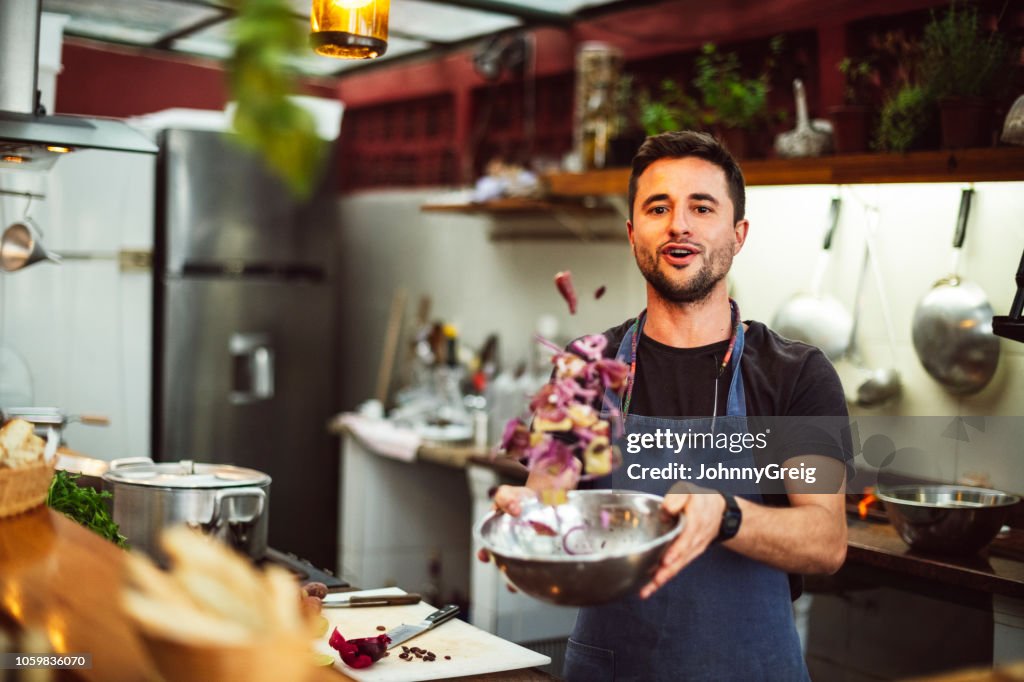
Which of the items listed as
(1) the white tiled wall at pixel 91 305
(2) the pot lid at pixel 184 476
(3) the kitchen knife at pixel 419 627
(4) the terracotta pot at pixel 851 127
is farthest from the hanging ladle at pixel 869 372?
Result: (1) the white tiled wall at pixel 91 305

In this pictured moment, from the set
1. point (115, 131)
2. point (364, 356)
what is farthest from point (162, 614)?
point (364, 356)

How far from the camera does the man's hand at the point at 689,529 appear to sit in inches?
59.9

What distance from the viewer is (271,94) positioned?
37.5 inches

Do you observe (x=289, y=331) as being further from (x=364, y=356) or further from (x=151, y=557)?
(x=151, y=557)

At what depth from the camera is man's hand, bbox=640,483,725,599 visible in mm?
1521

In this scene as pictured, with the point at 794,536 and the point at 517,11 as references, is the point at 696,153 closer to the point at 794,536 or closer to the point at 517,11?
the point at 794,536

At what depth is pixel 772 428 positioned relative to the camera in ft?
6.72

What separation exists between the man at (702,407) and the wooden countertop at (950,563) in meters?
0.86

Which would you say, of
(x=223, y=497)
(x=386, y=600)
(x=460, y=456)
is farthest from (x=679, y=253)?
(x=460, y=456)

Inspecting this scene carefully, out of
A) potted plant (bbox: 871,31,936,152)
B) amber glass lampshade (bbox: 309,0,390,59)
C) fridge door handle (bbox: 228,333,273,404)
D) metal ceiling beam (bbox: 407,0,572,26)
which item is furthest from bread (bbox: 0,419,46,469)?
fridge door handle (bbox: 228,333,273,404)

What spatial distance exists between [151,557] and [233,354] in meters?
3.28

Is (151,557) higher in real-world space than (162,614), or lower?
lower

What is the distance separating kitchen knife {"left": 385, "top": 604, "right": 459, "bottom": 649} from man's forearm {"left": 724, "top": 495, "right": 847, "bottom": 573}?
651mm

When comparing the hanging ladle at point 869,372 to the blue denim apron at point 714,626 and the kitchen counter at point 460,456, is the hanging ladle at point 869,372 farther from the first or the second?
the blue denim apron at point 714,626
